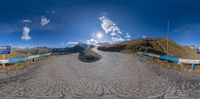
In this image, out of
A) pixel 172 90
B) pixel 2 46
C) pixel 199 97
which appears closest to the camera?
pixel 199 97

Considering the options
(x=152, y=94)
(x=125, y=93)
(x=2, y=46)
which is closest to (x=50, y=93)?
(x=125, y=93)

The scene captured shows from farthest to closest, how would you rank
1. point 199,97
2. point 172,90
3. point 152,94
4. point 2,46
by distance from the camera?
point 2,46
point 172,90
point 152,94
point 199,97

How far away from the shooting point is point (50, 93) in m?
7.36

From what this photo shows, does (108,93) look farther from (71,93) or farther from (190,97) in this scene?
(190,97)

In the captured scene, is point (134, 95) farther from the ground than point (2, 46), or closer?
closer

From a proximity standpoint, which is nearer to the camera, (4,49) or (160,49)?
(4,49)

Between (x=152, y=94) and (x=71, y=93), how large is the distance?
2925mm

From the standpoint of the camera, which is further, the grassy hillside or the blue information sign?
the grassy hillside

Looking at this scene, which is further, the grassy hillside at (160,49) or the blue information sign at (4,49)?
the grassy hillside at (160,49)

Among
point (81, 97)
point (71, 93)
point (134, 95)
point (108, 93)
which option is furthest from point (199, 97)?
point (71, 93)

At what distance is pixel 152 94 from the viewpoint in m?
7.21

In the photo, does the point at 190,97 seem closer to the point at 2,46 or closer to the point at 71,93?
the point at 71,93

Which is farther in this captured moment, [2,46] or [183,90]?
[2,46]

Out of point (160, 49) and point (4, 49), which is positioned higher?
point (160, 49)
